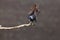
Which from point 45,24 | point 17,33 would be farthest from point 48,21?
point 17,33

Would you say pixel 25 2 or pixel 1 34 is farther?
pixel 25 2

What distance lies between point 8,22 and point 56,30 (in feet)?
2.00

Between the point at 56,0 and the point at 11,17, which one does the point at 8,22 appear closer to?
the point at 11,17

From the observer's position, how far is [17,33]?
2453 millimetres

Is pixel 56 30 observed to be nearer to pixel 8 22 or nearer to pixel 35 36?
pixel 35 36

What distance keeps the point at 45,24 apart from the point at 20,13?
1.13 feet

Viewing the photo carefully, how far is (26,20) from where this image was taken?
8.20 ft

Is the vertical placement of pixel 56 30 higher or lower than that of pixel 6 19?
lower

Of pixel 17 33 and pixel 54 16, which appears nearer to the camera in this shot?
pixel 17 33

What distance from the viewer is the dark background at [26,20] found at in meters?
2.47

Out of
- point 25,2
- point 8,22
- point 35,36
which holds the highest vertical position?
point 25,2

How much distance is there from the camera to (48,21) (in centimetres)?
257

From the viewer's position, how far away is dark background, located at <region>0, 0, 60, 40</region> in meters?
2.47

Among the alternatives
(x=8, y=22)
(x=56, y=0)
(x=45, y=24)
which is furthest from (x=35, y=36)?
(x=56, y=0)
